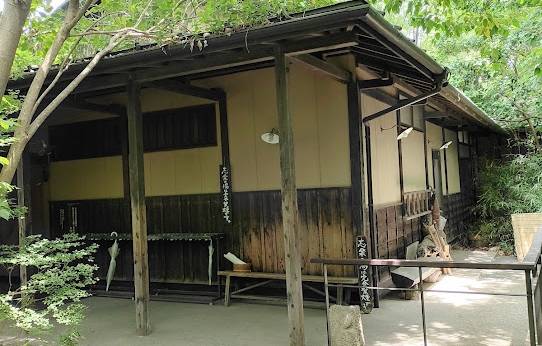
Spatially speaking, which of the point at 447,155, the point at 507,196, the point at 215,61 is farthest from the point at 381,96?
the point at 507,196

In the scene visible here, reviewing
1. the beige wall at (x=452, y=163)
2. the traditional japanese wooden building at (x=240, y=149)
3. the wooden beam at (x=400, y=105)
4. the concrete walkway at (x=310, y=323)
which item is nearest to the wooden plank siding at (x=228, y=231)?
the traditional japanese wooden building at (x=240, y=149)

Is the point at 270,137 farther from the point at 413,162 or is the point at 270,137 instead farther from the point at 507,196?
the point at 507,196

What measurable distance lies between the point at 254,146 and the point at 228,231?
128cm

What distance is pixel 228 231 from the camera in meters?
7.12

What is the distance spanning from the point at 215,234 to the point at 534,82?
8074mm

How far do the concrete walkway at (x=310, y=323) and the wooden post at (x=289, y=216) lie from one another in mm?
466

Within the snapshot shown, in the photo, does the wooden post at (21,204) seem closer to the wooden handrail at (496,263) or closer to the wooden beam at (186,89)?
the wooden beam at (186,89)

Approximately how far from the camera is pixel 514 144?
46.8 feet

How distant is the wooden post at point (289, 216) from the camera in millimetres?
4656

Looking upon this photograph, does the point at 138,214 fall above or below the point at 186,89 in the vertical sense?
below

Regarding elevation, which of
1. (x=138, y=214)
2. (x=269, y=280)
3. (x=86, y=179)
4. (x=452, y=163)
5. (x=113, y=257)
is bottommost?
(x=269, y=280)

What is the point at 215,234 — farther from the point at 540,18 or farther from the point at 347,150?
the point at 540,18

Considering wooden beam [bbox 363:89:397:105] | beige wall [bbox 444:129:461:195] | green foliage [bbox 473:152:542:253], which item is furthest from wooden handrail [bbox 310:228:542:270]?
beige wall [bbox 444:129:461:195]

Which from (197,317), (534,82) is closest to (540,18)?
(534,82)
